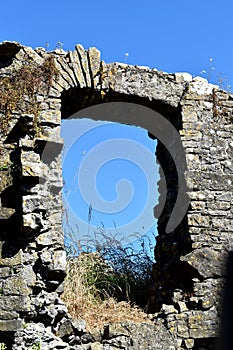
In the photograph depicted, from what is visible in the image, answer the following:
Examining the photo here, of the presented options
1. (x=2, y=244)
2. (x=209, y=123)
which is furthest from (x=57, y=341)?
(x=209, y=123)

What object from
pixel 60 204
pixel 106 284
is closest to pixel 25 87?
pixel 60 204

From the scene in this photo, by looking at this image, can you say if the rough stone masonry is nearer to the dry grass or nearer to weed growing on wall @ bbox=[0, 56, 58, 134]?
weed growing on wall @ bbox=[0, 56, 58, 134]

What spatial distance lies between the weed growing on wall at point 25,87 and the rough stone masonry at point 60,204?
1 centimetres

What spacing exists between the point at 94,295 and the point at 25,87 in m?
2.62

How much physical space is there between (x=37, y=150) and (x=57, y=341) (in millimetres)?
2043

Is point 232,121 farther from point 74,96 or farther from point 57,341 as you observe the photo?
point 57,341

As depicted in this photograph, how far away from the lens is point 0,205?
18.7 ft

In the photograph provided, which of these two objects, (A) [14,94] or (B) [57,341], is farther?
(A) [14,94]

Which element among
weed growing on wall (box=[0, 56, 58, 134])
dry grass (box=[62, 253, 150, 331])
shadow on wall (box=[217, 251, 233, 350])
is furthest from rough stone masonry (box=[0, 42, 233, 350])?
shadow on wall (box=[217, 251, 233, 350])

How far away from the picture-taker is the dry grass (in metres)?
5.82

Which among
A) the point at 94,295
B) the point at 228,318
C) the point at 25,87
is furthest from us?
the point at 94,295

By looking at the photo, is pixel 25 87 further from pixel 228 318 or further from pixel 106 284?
pixel 228 318

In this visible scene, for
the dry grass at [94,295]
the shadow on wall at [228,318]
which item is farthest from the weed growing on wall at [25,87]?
the shadow on wall at [228,318]

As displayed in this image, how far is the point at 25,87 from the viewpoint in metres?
6.11
